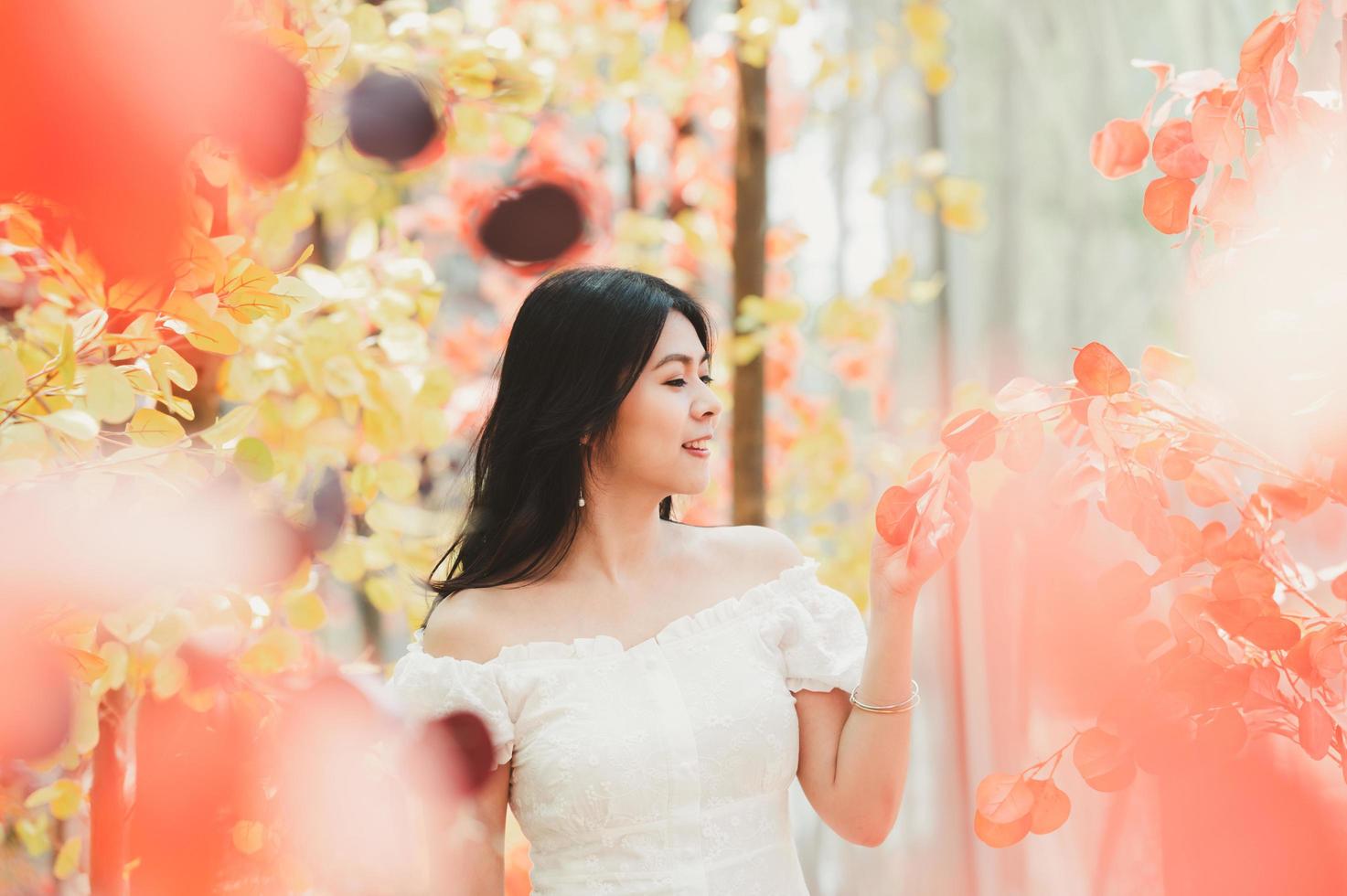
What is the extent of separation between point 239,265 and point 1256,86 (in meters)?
0.68

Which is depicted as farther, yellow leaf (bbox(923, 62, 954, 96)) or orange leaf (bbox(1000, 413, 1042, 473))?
yellow leaf (bbox(923, 62, 954, 96))

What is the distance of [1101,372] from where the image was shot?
772 millimetres

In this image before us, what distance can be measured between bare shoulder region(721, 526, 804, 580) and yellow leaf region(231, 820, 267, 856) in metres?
0.64

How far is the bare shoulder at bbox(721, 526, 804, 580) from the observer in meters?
1.43

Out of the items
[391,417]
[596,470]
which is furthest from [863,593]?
[391,417]

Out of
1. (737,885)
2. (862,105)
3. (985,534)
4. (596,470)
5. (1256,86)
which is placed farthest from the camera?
(862,105)

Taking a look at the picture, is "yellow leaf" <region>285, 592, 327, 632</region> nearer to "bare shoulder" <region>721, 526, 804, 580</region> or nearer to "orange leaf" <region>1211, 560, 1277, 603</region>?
"bare shoulder" <region>721, 526, 804, 580</region>

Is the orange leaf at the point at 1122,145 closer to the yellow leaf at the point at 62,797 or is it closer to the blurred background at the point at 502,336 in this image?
the blurred background at the point at 502,336

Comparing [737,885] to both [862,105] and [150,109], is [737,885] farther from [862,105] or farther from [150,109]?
[862,105]

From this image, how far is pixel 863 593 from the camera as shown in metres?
2.42

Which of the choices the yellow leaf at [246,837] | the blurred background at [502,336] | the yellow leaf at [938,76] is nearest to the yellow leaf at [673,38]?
the blurred background at [502,336]

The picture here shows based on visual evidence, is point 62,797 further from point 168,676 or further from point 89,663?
point 89,663

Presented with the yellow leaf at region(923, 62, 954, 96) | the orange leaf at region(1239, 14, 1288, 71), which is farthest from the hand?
the yellow leaf at region(923, 62, 954, 96)

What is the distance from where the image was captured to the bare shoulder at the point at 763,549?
143 centimetres
